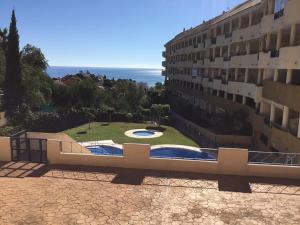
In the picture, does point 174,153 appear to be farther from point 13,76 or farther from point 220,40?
point 13,76

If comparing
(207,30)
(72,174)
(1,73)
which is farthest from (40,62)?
(72,174)

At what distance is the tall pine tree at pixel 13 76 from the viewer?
40125 mm

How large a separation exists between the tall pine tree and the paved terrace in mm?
27091

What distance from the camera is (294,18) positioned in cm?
2252

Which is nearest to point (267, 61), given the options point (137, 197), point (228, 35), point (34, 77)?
point (228, 35)

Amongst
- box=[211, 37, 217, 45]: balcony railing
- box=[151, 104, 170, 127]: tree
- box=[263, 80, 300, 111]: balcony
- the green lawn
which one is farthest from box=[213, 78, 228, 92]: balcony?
box=[263, 80, 300, 111]: balcony

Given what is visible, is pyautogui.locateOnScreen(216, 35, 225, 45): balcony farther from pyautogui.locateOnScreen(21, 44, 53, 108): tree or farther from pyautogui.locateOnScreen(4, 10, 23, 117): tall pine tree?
pyautogui.locateOnScreen(4, 10, 23, 117): tall pine tree

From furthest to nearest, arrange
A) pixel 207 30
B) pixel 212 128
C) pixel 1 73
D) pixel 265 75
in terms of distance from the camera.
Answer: pixel 207 30 → pixel 1 73 → pixel 212 128 → pixel 265 75

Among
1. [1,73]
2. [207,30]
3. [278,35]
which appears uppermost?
[207,30]

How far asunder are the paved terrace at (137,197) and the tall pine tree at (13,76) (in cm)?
2709

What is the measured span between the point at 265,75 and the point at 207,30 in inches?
840

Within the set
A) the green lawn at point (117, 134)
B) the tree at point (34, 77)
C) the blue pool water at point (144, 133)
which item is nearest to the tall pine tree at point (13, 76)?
the tree at point (34, 77)

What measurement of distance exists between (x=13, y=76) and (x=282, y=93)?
32.7 meters

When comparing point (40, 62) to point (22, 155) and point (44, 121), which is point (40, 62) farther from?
point (22, 155)
